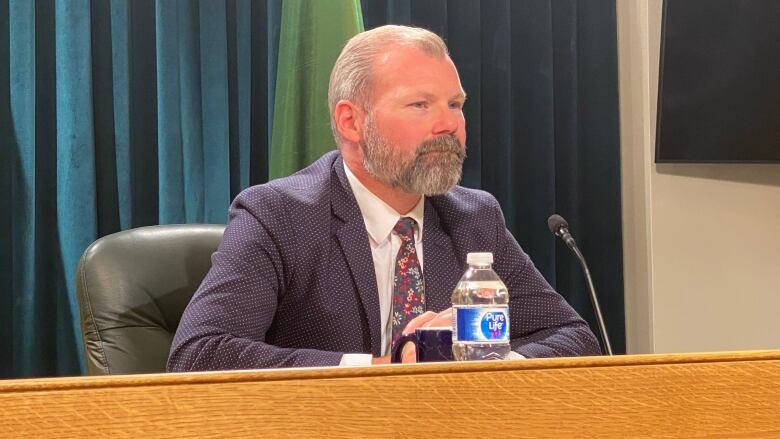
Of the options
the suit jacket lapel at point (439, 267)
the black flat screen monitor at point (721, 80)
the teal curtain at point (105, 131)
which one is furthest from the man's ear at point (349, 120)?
the black flat screen monitor at point (721, 80)

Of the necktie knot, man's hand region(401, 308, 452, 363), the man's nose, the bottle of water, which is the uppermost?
the man's nose

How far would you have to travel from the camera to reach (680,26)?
3094 millimetres

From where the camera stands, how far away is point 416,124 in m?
1.99

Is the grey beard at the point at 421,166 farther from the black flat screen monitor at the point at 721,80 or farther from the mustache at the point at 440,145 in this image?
the black flat screen monitor at the point at 721,80

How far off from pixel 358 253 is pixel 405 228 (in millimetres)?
166

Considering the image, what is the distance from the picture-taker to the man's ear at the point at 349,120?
2.05 metres

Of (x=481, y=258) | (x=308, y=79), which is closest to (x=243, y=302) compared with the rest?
(x=481, y=258)

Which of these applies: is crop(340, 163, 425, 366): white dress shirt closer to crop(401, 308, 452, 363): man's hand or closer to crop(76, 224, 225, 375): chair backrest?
crop(401, 308, 452, 363): man's hand

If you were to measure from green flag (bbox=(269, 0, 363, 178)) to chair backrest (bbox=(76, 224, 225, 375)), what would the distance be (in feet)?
2.45

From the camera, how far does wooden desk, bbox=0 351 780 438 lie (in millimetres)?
763

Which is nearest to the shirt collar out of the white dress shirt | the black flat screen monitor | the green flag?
the white dress shirt

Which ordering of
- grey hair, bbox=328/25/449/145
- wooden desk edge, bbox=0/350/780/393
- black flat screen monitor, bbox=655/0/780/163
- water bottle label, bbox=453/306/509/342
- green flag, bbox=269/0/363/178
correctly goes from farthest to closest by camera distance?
black flat screen monitor, bbox=655/0/780/163 < green flag, bbox=269/0/363/178 < grey hair, bbox=328/25/449/145 < water bottle label, bbox=453/306/509/342 < wooden desk edge, bbox=0/350/780/393

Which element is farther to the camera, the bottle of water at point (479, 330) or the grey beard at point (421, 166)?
the grey beard at point (421, 166)

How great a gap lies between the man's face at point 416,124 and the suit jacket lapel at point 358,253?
0.37ft
